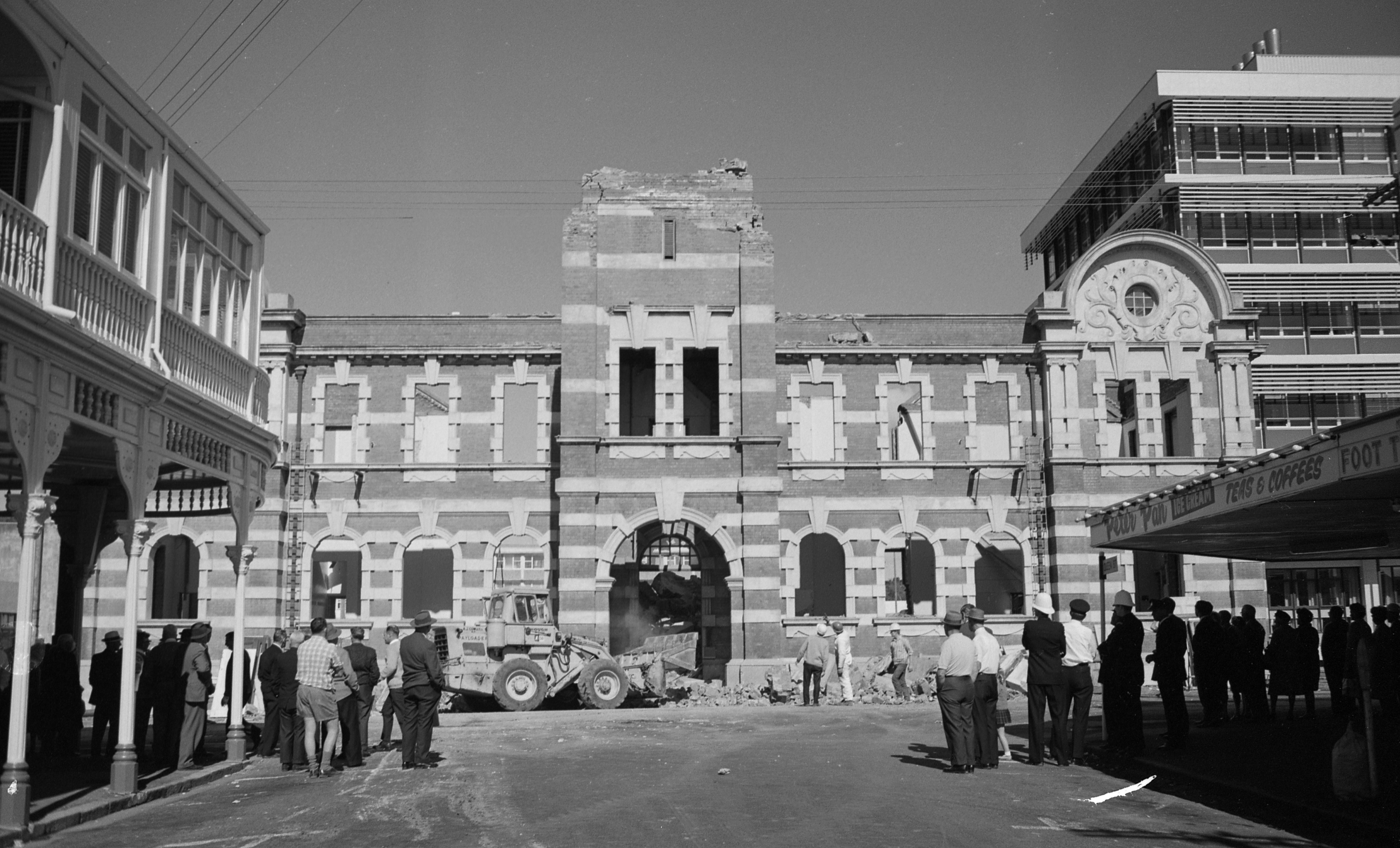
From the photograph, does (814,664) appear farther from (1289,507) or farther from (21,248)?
(21,248)

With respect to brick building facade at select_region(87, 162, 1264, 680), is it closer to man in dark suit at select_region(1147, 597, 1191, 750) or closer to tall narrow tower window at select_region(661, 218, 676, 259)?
tall narrow tower window at select_region(661, 218, 676, 259)

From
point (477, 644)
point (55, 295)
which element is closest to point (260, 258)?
point (55, 295)

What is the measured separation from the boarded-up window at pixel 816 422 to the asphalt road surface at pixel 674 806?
1733 centimetres

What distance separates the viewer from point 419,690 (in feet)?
52.7

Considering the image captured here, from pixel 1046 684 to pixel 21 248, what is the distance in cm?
1221

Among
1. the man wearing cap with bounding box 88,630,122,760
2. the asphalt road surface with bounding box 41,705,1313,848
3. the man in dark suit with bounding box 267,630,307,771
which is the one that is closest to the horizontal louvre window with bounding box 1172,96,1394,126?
the asphalt road surface with bounding box 41,705,1313,848

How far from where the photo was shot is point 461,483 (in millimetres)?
35500

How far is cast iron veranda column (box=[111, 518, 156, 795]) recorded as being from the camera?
14289mm

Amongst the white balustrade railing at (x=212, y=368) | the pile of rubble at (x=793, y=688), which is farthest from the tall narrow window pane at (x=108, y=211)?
the pile of rubble at (x=793, y=688)

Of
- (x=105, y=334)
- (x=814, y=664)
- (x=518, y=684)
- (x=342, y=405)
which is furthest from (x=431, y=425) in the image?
(x=105, y=334)

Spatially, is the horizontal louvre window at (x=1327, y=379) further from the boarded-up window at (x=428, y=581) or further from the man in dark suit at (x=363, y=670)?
the man in dark suit at (x=363, y=670)

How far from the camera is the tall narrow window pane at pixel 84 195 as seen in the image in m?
14.0

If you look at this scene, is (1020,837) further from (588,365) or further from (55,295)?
(588,365)

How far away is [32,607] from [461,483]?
75.9 feet
